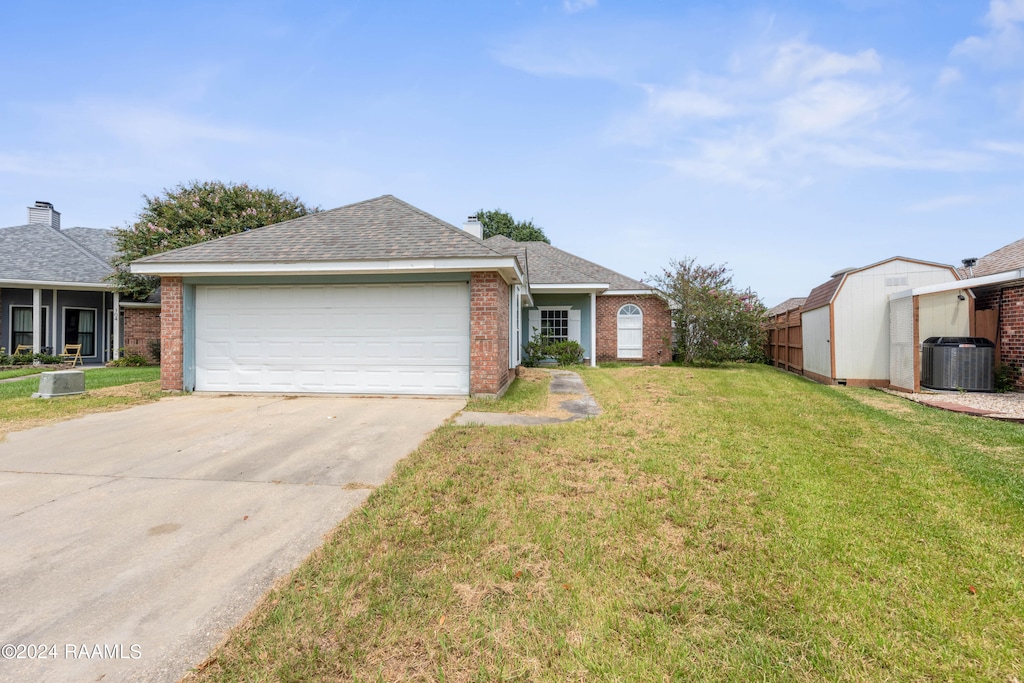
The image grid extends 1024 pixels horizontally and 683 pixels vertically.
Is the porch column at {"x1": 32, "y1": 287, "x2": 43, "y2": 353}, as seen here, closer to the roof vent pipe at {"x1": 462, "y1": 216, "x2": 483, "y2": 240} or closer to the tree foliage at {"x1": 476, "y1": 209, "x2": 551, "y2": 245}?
the roof vent pipe at {"x1": 462, "y1": 216, "x2": 483, "y2": 240}

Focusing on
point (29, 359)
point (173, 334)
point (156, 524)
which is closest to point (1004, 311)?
point (156, 524)

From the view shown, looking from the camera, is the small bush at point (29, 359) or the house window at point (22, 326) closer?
the small bush at point (29, 359)

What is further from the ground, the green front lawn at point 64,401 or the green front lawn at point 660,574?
the green front lawn at point 64,401

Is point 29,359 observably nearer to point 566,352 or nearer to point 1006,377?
point 566,352

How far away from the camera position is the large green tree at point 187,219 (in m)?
18.4

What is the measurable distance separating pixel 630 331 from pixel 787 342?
5975 millimetres

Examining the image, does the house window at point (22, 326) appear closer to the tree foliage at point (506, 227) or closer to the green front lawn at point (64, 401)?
the green front lawn at point (64, 401)

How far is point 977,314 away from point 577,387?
10851mm

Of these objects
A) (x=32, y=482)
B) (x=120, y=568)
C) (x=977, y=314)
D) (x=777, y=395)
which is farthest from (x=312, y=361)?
(x=977, y=314)

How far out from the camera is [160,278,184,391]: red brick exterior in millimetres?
9695

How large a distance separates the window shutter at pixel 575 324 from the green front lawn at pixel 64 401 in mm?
13607

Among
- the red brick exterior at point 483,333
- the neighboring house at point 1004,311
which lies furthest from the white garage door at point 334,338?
the neighboring house at point 1004,311

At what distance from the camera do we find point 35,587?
8.59 feet

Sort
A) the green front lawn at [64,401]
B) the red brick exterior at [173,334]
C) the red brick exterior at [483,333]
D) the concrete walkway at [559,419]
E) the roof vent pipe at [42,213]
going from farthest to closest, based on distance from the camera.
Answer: the roof vent pipe at [42,213], the red brick exterior at [173,334], the red brick exterior at [483,333], the green front lawn at [64,401], the concrete walkway at [559,419]
